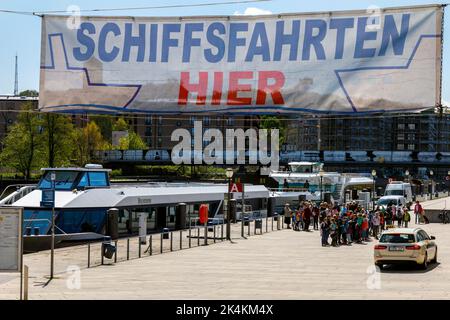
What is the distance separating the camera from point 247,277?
23.3 m

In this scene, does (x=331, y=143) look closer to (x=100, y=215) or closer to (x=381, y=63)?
(x=100, y=215)

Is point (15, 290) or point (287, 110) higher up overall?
point (287, 110)

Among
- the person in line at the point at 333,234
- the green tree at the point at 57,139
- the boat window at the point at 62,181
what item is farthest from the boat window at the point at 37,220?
the green tree at the point at 57,139

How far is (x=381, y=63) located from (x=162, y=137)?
16722 centimetres

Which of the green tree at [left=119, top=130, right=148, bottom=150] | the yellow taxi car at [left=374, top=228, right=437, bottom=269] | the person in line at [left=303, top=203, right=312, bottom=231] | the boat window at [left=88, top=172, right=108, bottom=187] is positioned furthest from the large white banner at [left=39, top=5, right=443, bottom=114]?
the green tree at [left=119, top=130, right=148, bottom=150]

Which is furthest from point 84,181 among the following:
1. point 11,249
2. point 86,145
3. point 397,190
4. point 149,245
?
point 86,145

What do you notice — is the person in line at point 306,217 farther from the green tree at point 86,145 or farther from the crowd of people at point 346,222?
the green tree at point 86,145

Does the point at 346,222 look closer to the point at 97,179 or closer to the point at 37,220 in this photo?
the point at 97,179

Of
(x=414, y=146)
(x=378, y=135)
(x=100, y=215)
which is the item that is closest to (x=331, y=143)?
(x=378, y=135)

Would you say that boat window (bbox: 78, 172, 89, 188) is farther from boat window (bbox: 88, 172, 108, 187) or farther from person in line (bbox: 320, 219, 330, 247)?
person in line (bbox: 320, 219, 330, 247)

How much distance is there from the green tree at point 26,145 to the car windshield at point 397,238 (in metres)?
72.5

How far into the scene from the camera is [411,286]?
2123 cm

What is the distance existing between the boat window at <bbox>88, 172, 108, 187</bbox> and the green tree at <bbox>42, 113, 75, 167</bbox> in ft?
164

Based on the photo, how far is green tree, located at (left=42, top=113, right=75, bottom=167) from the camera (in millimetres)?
93188
